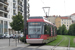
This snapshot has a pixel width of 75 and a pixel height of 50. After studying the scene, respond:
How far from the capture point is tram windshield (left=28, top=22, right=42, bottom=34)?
65.0ft

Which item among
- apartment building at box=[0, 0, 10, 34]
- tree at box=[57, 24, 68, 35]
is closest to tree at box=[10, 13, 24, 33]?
apartment building at box=[0, 0, 10, 34]

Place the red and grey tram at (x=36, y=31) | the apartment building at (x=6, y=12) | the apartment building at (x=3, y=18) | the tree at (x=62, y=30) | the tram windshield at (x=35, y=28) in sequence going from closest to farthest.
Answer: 1. the red and grey tram at (x=36, y=31)
2. the tram windshield at (x=35, y=28)
3. the apartment building at (x=3, y=18)
4. the apartment building at (x=6, y=12)
5. the tree at (x=62, y=30)

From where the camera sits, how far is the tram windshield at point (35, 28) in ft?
65.0

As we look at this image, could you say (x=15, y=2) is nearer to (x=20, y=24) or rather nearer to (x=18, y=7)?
(x=18, y=7)

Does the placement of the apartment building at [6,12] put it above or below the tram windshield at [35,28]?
above

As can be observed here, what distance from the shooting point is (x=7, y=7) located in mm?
68188

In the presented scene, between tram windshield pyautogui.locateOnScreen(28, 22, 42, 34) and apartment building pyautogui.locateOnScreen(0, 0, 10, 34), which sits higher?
apartment building pyautogui.locateOnScreen(0, 0, 10, 34)

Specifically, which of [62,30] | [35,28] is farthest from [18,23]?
[62,30]

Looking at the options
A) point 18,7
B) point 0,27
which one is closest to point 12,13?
point 18,7

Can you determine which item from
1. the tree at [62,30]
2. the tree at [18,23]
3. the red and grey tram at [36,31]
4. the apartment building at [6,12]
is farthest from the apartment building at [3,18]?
the red and grey tram at [36,31]

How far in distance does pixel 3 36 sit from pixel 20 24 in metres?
6.00

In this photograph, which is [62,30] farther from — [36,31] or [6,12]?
[36,31]

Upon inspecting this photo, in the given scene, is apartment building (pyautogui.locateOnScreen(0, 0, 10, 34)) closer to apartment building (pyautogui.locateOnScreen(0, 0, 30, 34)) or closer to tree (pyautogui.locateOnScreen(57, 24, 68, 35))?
apartment building (pyautogui.locateOnScreen(0, 0, 30, 34))

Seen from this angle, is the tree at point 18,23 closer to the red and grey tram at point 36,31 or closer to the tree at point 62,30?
the red and grey tram at point 36,31
